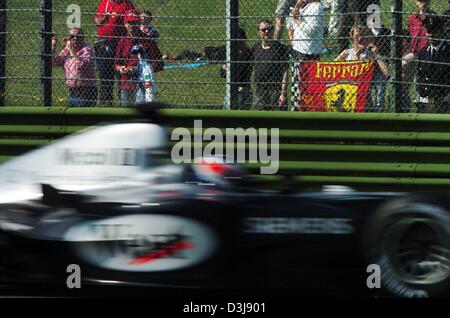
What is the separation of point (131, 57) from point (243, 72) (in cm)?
100

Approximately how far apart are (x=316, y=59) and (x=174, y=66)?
1282mm

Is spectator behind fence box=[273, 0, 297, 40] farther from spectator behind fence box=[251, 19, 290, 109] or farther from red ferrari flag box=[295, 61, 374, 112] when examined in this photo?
red ferrari flag box=[295, 61, 374, 112]

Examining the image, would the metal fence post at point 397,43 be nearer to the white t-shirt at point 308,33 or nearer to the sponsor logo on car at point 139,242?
the white t-shirt at point 308,33

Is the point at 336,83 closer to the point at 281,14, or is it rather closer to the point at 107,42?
the point at 281,14

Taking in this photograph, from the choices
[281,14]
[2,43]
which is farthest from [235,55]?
[2,43]

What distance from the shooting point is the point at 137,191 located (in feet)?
18.8

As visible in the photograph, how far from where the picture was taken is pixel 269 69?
8945 mm

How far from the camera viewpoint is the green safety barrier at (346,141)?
9.05 meters

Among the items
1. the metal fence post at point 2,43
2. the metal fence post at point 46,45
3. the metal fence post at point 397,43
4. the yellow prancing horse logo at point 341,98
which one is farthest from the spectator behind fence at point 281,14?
the metal fence post at point 2,43

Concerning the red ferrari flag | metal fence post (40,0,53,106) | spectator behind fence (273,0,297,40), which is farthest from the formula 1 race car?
metal fence post (40,0,53,106)

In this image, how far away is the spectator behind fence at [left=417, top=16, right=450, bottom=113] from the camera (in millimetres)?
8695

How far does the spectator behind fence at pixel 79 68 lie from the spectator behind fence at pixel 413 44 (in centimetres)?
276

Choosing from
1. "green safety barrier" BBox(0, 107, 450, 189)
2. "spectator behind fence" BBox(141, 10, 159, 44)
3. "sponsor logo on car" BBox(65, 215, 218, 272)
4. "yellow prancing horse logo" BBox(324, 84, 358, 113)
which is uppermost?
"spectator behind fence" BBox(141, 10, 159, 44)

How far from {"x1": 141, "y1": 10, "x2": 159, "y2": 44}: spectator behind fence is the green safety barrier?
70 centimetres
